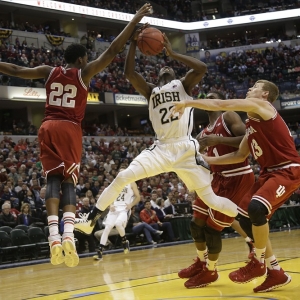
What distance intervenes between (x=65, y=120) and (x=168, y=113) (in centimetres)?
126

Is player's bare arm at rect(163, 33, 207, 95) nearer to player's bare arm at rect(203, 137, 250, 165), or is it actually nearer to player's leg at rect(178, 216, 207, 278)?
player's bare arm at rect(203, 137, 250, 165)

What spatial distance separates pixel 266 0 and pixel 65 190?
39.7 m

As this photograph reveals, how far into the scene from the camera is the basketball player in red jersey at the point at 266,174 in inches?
210

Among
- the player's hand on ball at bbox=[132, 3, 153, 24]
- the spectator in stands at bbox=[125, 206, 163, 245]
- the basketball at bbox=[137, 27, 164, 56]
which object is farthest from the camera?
the spectator in stands at bbox=[125, 206, 163, 245]

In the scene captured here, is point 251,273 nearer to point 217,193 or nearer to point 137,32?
point 217,193

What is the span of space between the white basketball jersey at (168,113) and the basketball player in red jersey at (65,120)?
35.9 inches

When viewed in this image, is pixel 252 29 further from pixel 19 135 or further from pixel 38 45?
pixel 19 135

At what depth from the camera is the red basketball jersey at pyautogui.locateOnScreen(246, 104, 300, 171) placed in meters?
5.53

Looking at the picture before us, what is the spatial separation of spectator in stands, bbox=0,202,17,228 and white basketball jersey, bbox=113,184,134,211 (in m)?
2.42

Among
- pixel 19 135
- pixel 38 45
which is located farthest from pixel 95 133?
pixel 38 45

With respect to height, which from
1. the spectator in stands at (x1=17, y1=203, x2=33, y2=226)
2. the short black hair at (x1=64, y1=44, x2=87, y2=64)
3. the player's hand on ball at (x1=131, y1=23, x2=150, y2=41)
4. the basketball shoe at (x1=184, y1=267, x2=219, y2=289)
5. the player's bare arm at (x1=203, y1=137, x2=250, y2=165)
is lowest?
the basketball shoe at (x1=184, y1=267, x2=219, y2=289)

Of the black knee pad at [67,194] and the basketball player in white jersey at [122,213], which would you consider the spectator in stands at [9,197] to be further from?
the black knee pad at [67,194]

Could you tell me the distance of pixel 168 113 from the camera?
6.24 meters

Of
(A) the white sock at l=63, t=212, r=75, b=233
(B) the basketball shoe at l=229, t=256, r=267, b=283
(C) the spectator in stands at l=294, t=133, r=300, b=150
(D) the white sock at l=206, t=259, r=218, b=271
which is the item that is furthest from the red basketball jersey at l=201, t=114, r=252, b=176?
(C) the spectator in stands at l=294, t=133, r=300, b=150
